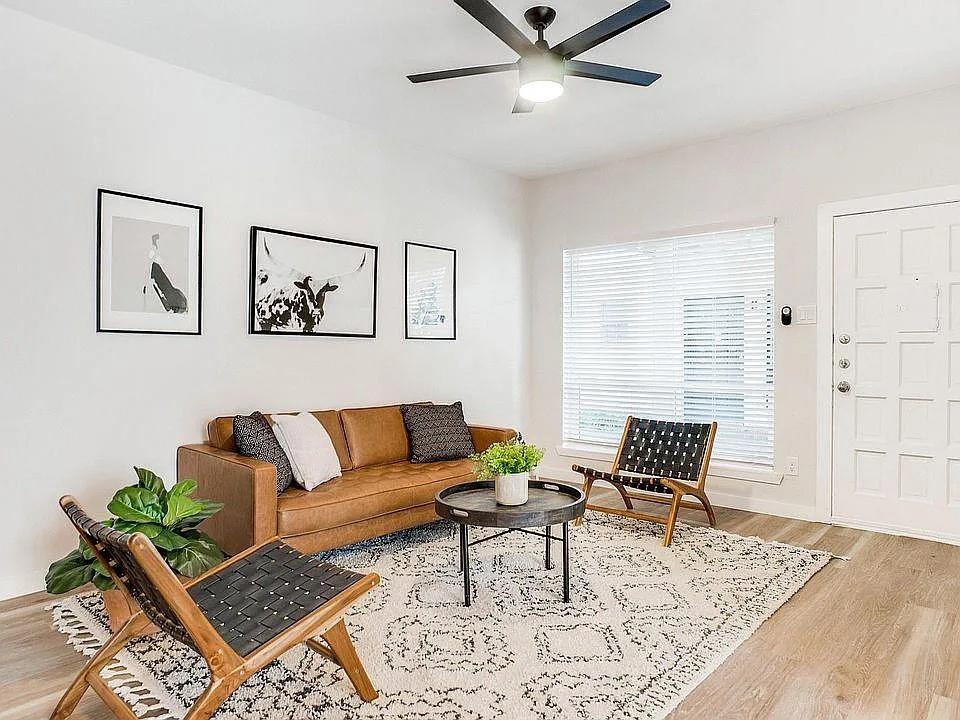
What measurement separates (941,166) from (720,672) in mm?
3497

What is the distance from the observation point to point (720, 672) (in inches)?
94.8

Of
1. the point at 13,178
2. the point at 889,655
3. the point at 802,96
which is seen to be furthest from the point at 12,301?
the point at 802,96

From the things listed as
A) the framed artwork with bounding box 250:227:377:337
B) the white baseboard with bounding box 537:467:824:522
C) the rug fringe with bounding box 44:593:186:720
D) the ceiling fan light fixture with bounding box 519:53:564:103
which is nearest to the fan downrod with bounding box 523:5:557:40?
the ceiling fan light fixture with bounding box 519:53:564:103

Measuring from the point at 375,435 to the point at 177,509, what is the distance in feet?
5.83

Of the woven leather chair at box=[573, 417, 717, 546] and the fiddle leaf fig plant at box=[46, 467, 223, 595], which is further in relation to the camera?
the woven leather chair at box=[573, 417, 717, 546]

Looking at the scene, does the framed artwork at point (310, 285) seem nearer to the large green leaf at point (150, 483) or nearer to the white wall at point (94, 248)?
the white wall at point (94, 248)

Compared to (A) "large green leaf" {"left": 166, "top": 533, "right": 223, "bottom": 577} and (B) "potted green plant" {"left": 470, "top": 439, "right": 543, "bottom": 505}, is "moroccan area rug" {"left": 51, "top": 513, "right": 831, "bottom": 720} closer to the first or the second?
(A) "large green leaf" {"left": 166, "top": 533, "right": 223, "bottom": 577}

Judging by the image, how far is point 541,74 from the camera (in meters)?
2.99

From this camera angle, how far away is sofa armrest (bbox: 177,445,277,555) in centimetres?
314

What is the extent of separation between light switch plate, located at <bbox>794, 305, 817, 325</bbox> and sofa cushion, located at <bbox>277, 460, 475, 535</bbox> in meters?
2.54

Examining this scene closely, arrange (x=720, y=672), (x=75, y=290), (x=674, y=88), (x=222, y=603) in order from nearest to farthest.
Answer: (x=222, y=603), (x=720, y=672), (x=75, y=290), (x=674, y=88)

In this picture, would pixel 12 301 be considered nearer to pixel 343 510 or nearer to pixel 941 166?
pixel 343 510

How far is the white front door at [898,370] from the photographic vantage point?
404 centimetres

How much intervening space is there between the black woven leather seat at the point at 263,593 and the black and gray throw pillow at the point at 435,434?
78.5 inches
